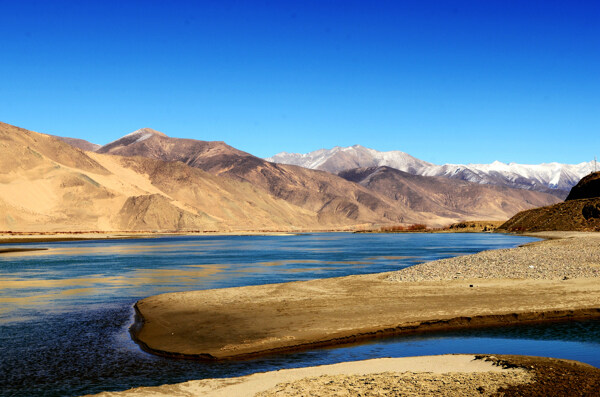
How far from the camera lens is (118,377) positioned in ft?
49.3

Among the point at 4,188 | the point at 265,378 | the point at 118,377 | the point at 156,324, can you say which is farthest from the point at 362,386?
the point at 4,188

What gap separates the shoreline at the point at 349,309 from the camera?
61.8 ft

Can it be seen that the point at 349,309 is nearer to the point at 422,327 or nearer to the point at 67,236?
the point at 422,327

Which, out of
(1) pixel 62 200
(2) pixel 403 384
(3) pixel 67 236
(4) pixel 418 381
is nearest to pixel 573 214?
(4) pixel 418 381

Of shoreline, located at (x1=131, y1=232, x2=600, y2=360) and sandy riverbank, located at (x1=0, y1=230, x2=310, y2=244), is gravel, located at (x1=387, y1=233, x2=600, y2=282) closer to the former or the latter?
shoreline, located at (x1=131, y1=232, x2=600, y2=360)

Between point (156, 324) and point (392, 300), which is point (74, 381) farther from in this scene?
point (392, 300)

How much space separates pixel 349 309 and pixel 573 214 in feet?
343

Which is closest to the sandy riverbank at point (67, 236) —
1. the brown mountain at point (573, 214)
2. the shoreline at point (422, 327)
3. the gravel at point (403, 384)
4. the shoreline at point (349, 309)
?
the shoreline at point (349, 309)

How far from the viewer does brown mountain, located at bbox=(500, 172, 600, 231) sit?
106 metres

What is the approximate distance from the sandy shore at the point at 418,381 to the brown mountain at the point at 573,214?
9762 cm

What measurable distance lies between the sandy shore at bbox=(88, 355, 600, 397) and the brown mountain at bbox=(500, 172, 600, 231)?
9762 centimetres

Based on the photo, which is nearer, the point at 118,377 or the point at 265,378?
the point at 265,378

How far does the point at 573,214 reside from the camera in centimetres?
11206

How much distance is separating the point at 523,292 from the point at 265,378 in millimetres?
18049
